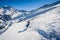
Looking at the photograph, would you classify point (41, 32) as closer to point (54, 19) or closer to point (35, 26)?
point (35, 26)

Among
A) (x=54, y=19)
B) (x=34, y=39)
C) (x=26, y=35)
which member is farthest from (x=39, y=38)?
(x=54, y=19)

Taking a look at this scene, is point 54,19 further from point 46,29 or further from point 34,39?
point 34,39

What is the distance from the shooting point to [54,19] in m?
26.5

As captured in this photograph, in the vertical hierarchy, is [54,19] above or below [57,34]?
above

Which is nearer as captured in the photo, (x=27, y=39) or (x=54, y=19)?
(x=27, y=39)

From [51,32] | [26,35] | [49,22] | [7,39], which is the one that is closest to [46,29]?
[51,32]

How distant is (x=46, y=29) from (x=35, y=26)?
246cm

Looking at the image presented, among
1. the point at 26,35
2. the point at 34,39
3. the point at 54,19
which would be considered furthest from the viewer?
the point at 54,19

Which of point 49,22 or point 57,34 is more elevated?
point 49,22

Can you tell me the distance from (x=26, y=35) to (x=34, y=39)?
2103 mm

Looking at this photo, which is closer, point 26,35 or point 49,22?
point 26,35

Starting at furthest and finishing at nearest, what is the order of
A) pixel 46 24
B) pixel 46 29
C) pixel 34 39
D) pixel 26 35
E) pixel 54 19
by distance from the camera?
1. pixel 54 19
2. pixel 46 24
3. pixel 46 29
4. pixel 26 35
5. pixel 34 39

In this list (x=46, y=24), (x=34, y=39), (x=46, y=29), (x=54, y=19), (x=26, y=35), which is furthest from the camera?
(x=54, y=19)

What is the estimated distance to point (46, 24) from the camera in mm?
24891
